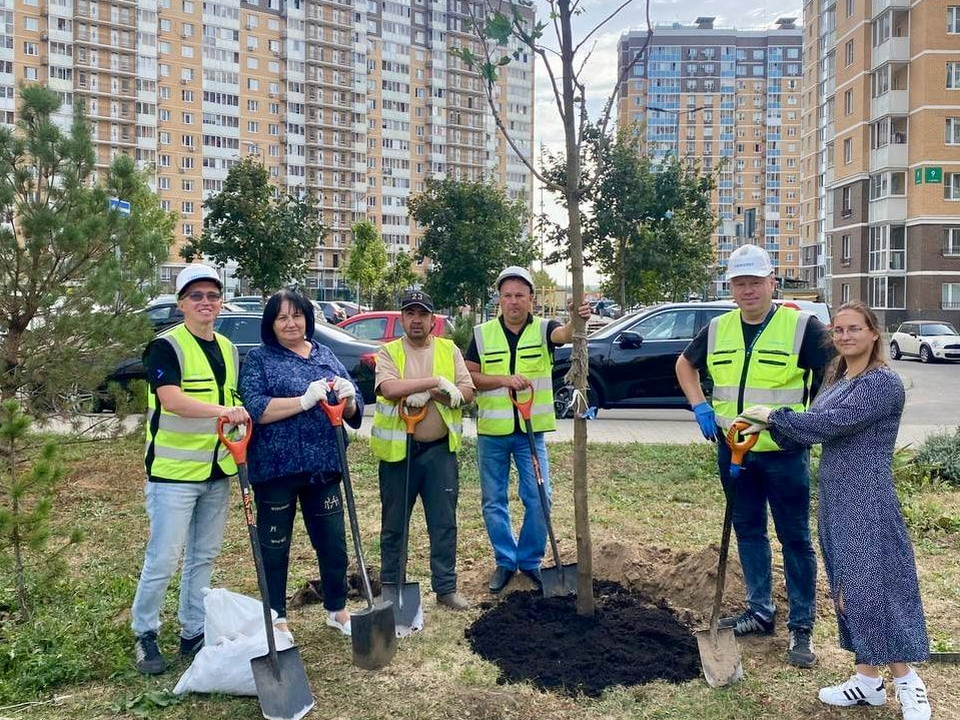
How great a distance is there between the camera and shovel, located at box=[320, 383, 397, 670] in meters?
3.89

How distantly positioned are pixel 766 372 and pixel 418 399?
1.71 m

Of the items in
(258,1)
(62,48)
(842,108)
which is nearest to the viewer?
(842,108)

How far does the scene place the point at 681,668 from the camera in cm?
396

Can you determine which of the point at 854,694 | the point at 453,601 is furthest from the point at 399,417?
the point at 854,694

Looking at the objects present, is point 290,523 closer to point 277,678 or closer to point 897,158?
point 277,678

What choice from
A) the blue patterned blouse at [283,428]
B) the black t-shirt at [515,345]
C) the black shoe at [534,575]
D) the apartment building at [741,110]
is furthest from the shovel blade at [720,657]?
the apartment building at [741,110]

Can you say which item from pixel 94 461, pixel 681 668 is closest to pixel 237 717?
pixel 681 668

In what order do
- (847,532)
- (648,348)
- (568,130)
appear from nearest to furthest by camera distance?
(847,532), (568,130), (648,348)

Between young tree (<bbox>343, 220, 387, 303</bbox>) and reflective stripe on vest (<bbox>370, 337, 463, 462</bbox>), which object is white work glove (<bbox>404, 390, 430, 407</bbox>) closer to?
reflective stripe on vest (<bbox>370, 337, 463, 462</bbox>)

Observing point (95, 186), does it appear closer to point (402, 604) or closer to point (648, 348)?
point (402, 604)

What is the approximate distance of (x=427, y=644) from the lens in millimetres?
4246

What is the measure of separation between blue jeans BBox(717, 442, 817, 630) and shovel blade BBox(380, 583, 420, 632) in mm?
1694

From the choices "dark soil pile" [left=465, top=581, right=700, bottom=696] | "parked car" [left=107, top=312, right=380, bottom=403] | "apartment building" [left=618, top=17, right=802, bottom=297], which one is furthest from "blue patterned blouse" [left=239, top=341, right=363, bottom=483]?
"apartment building" [left=618, top=17, right=802, bottom=297]

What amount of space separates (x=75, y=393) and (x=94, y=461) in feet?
9.77
